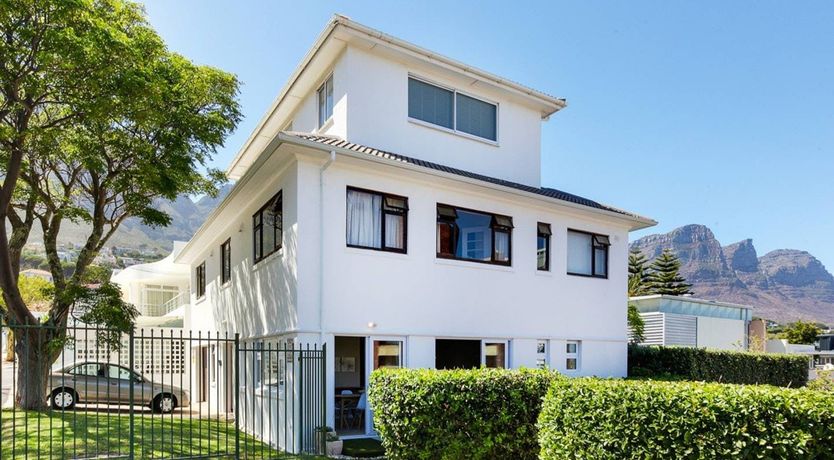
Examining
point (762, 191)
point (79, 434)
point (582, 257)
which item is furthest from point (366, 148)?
point (762, 191)

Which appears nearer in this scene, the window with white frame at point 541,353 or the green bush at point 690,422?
the green bush at point 690,422

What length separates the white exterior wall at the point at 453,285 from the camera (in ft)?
34.9

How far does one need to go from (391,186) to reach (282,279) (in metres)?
2.99

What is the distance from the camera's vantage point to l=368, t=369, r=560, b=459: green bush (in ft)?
27.6

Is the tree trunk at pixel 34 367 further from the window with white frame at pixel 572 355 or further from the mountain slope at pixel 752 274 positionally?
the mountain slope at pixel 752 274

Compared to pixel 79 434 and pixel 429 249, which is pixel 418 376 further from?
pixel 79 434

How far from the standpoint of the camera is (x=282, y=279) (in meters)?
10.9

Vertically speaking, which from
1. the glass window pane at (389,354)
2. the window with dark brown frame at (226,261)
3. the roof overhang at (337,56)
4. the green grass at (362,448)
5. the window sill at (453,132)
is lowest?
the green grass at (362,448)

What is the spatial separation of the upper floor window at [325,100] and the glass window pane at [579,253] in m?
7.28

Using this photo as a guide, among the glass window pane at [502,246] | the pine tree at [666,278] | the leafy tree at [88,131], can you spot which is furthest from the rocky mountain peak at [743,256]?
the leafy tree at [88,131]

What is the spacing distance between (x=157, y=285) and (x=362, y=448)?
32169mm

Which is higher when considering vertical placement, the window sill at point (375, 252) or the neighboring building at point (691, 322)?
the window sill at point (375, 252)

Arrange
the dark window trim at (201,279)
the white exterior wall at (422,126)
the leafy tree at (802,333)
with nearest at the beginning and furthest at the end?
the white exterior wall at (422,126), the dark window trim at (201,279), the leafy tree at (802,333)

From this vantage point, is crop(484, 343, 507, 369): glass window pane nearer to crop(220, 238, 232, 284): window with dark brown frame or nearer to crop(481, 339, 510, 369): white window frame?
crop(481, 339, 510, 369): white window frame
